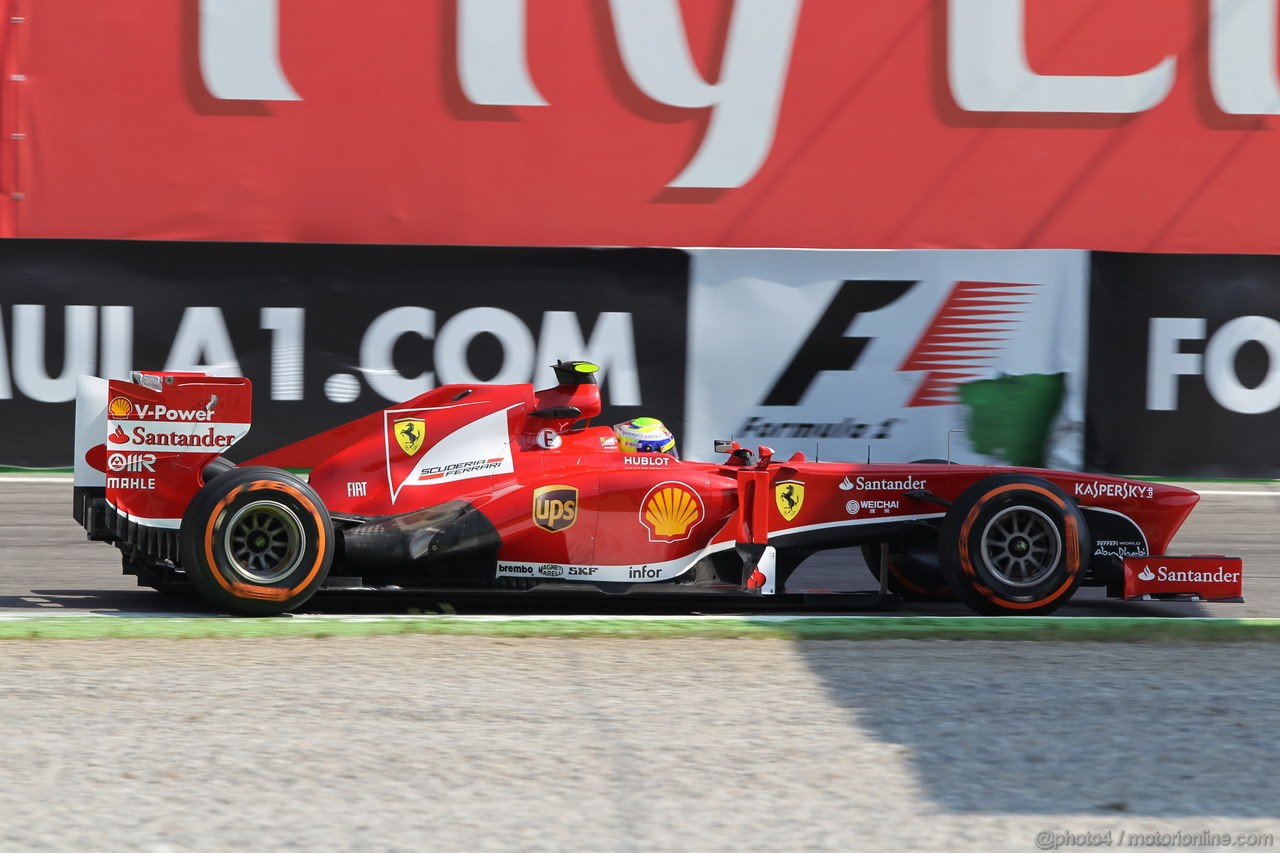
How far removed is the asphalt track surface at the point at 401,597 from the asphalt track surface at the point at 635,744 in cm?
89

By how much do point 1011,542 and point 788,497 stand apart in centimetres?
112

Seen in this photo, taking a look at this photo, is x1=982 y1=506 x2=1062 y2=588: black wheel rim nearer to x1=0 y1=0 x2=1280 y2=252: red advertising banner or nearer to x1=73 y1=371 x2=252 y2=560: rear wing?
x1=73 y1=371 x2=252 y2=560: rear wing

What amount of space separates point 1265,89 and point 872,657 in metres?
11.3

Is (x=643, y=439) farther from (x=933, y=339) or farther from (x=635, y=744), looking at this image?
(x=933, y=339)

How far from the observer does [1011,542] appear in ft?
24.5

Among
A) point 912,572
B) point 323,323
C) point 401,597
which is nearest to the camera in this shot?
point 401,597

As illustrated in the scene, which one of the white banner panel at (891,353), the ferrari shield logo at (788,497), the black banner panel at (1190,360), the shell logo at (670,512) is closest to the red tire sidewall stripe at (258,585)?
the shell logo at (670,512)

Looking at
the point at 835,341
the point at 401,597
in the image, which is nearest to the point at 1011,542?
the point at 401,597

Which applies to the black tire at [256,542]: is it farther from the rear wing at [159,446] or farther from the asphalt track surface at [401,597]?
the asphalt track surface at [401,597]

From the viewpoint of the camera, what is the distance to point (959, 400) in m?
12.7

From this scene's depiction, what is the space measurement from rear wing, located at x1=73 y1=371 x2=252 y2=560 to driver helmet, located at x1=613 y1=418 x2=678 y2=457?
1.83 m

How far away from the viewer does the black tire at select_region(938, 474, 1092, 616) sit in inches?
291

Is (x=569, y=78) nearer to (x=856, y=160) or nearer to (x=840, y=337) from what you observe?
(x=856, y=160)

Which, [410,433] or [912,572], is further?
[912,572]
